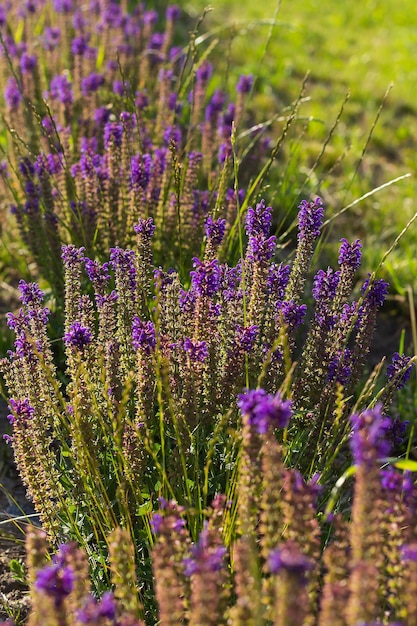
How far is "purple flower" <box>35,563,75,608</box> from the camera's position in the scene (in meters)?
1.59

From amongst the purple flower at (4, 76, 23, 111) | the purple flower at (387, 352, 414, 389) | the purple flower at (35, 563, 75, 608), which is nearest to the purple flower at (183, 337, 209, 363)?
the purple flower at (387, 352, 414, 389)

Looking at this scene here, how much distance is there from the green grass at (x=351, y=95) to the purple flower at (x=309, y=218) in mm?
1600

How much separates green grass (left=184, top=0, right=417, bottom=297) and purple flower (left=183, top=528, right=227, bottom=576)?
9.27 feet

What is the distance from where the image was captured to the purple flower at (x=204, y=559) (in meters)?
1.57

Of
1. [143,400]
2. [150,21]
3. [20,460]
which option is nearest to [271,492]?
[143,400]

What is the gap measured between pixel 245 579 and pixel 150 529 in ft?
2.96

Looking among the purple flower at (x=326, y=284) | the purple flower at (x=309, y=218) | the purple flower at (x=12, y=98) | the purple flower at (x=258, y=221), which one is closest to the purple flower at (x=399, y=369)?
the purple flower at (x=326, y=284)

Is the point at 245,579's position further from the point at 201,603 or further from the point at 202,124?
the point at 202,124

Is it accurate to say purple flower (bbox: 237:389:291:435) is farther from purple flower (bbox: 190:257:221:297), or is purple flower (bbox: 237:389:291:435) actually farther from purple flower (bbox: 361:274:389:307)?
purple flower (bbox: 361:274:389:307)

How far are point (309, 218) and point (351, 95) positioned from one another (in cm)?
474

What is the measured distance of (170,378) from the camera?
100 inches

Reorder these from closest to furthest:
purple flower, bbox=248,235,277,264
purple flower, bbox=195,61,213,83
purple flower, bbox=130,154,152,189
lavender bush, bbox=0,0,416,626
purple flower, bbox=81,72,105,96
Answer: lavender bush, bbox=0,0,416,626 → purple flower, bbox=248,235,277,264 → purple flower, bbox=130,154,152,189 → purple flower, bbox=81,72,105,96 → purple flower, bbox=195,61,213,83

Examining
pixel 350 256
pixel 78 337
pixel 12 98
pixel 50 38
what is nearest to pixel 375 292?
pixel 350 256

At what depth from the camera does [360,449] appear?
160 cm
